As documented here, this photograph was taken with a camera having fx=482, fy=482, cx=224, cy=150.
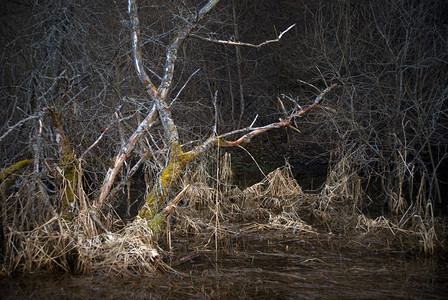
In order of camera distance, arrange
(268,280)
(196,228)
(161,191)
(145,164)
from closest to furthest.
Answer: (268,280), (161,191), (196,228), (145,164)

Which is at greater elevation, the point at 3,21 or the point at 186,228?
the point at 3,21

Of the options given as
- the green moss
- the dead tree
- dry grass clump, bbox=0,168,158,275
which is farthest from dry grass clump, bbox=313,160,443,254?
dry grass clump, bbox=0,168,158,275

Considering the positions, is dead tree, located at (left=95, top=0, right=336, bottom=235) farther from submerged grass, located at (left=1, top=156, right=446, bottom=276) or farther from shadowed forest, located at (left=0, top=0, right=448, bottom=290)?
submerged grass, located at (left=1, top=156, right=446, bottom=276)

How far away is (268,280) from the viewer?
4.89 m

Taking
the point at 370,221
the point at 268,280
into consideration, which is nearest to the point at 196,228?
the point at 268,280

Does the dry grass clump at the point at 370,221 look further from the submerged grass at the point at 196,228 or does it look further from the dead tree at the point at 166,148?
the dead tree at the point at 166,148

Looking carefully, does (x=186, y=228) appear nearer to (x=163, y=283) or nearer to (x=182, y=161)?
(x=182, y=161)

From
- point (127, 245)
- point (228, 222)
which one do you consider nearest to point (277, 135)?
point (228, 222)

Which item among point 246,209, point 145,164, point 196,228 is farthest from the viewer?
point 246,209

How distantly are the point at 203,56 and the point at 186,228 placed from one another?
10634mm

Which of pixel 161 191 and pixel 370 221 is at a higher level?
pixel 161 191

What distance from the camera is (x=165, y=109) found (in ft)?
21.7

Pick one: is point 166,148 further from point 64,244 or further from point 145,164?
point 64,244

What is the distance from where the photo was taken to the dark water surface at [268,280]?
446 cm
